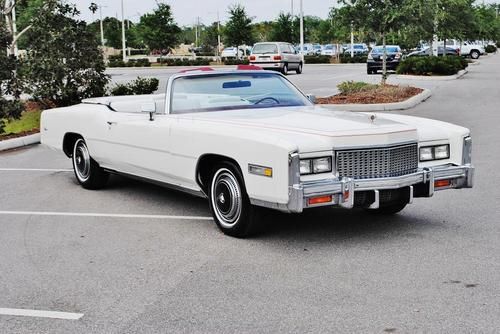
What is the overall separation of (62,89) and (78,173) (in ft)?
30.1

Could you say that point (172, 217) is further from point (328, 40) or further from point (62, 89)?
point (328, 40)

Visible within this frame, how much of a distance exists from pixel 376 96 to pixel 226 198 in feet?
47.5

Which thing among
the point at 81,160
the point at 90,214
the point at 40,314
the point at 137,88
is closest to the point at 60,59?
the point at 137,88

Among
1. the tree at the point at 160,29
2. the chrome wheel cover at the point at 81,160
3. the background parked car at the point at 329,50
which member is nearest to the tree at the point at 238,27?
the tree at the point at 160,29

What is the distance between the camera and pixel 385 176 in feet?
20.2

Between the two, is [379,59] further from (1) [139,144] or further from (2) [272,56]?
(1) [139,144]

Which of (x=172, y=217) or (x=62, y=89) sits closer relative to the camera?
(x=172, y=217)

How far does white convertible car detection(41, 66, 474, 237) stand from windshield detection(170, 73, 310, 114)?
0.4 inches

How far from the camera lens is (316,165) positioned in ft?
19.3

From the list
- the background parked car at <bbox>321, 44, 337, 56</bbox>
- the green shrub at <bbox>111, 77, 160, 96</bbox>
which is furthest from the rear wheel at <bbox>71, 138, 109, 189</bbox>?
the background parked car at <bbox>321, 44, 337, 56</bbox>

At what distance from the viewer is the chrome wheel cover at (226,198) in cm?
639

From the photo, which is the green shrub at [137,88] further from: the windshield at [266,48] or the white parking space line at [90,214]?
the windshield at [266,48]

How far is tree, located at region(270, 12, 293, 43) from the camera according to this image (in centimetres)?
6744

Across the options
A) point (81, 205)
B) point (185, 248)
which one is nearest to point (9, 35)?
point (81, 205)
